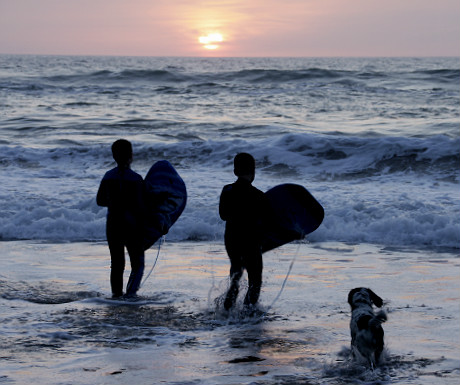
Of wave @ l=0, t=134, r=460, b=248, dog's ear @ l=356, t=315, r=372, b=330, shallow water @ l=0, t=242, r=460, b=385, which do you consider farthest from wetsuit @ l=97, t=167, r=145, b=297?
wave @ l=0, t=134, r=460, b=248

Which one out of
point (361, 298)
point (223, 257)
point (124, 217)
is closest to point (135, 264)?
point (124, 217)

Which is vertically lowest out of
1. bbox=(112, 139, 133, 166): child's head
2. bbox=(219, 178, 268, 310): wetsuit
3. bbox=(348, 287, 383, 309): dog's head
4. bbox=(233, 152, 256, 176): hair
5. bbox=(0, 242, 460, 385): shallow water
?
bbox=(0, 242, 460, 385): shallow water

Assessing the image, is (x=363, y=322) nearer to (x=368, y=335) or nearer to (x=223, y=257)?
(x=368, y=335)

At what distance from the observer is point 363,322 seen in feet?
13.8

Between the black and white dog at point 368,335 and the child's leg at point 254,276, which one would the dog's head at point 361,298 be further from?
the child's leg at point 254,276

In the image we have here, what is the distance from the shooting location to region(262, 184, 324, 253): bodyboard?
5902 millimetres

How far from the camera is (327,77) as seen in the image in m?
35.2

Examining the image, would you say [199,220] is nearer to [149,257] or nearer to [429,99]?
[149,257]

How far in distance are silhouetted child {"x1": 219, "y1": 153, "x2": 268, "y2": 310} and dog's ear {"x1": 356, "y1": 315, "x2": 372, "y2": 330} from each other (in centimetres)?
145

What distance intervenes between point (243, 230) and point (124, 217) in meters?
1.12

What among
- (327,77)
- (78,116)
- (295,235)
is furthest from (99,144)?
(327,77)

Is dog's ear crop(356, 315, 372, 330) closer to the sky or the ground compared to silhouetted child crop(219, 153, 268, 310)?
closer to the ground

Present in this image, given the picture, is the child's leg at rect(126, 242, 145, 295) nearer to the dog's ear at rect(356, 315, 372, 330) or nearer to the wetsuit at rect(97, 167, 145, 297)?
the wetsuit at rect(97, 167, 145, 297)

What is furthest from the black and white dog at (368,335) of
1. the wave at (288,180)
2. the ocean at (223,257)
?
the wave at (288,180)
